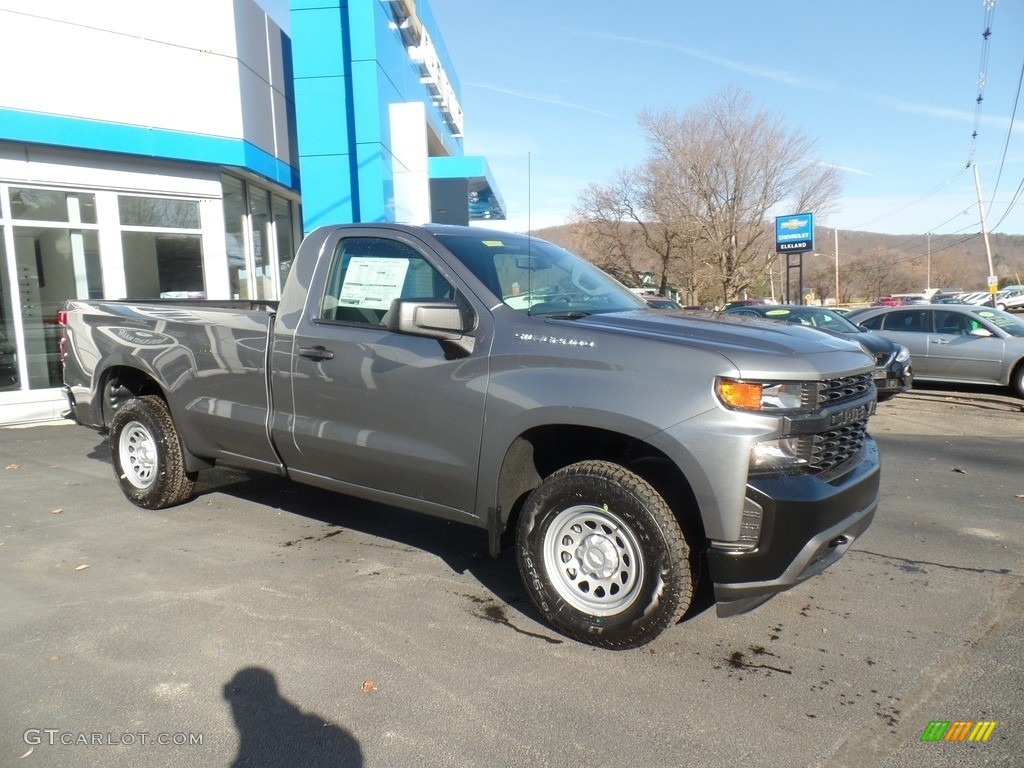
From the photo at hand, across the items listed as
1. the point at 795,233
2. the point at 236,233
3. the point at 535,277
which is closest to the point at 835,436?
the point at 535,277

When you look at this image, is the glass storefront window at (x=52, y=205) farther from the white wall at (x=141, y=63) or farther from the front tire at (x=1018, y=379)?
the front tire at (x=1018, y=379)

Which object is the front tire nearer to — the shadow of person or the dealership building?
the dealership building

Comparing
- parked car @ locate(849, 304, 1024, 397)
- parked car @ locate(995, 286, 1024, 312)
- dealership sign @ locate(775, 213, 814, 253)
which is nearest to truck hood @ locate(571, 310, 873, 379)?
parked car @ locate(849, 304, 1024, 397)

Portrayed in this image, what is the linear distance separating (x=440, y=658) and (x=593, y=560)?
821mm

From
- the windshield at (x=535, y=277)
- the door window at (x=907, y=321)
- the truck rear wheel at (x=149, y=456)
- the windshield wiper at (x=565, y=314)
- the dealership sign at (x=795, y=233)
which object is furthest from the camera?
the dealership sign at (x=795, y=233)

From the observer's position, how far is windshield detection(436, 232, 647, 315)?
4.01 m

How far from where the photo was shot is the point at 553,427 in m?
3.64

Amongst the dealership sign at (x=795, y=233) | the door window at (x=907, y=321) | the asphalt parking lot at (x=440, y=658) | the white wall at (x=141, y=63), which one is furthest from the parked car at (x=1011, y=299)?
the asphalt parking lot at (x=440, y=658)

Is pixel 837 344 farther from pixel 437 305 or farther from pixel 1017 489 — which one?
pixel 1017 489

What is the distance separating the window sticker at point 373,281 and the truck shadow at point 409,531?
5.25ft

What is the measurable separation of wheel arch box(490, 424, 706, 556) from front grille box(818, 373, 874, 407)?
0.69 meters

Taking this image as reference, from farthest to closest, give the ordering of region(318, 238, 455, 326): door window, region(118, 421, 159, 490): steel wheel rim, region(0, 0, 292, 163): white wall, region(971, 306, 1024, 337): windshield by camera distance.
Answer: region(971, 306, 1024, 337): windshield, region(0, 0, 292, 163): white wall, region(118, 421, 159, 490): steel wheel rim, region(318, 238, 455, 326): door window

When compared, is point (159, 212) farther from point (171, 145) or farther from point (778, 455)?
point (778, 455)

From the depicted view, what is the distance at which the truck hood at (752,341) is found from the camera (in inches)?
124
